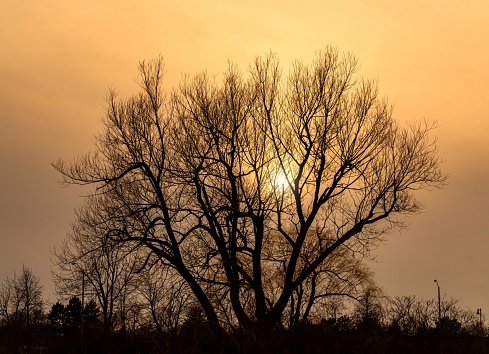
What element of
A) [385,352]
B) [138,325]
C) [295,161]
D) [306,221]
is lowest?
[385,352]

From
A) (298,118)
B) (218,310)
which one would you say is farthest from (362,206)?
(218,310)

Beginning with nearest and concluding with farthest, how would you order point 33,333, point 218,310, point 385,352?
1. point 385,352
2. point 33,333
3. point 218,310

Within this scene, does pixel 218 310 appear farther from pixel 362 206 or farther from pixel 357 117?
pixel 357 117

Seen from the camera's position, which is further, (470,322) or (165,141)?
(165,141)

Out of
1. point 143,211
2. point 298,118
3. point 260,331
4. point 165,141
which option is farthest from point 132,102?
point 260,331

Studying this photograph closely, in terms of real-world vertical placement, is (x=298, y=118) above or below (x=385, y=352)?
above

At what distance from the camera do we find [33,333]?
2225 centimetres

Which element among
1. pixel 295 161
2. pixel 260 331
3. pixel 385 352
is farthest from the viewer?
pixel 295 161

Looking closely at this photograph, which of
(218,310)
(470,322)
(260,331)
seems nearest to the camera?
(260,331)

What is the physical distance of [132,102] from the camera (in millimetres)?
31562

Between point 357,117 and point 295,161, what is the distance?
307 centimetres

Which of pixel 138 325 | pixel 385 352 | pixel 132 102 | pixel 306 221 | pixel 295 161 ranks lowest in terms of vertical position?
pixel 385 352

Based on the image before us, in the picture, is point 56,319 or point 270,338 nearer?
point 270,338

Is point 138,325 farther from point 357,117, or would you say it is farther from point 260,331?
point 357,117
